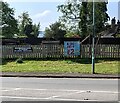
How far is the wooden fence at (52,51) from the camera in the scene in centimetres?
3212

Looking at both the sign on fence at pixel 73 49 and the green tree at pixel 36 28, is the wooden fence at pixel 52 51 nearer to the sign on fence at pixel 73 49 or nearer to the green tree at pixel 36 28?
the sign on fence at pixel 73 49

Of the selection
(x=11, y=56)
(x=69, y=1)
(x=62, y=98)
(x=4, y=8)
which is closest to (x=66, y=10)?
(x=69, y=1)

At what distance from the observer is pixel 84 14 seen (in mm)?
73250

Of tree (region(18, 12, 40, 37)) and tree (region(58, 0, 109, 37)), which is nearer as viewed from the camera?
tree (region(58, 0, 109, 37))

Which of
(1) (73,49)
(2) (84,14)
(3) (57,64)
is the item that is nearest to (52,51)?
(1) (73,49)

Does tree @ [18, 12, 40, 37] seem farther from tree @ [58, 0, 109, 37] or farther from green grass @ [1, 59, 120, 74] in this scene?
green grass @ [1, 59, 120, 74]

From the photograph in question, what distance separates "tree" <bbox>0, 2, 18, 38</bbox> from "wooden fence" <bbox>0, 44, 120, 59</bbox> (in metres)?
57.9

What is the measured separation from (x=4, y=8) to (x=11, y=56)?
197ft

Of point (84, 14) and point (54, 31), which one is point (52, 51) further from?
point (54, 31)

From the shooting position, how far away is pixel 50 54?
32781 millimetres

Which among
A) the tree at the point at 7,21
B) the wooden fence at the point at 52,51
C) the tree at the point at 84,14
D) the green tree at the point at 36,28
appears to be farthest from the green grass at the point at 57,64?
the green tree at the point at 36,28

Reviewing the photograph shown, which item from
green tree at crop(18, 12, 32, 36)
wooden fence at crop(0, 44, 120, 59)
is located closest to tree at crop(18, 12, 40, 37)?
green tree at crop(18, 12, 32, 36)

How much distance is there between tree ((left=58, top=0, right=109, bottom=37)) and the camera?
66750 millimetres

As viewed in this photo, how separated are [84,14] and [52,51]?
41420mm
